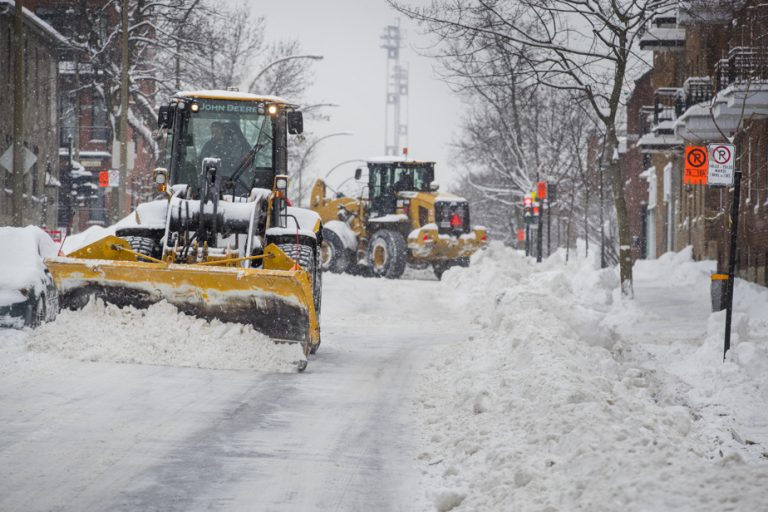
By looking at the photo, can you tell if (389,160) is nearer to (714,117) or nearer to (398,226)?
(398,226)

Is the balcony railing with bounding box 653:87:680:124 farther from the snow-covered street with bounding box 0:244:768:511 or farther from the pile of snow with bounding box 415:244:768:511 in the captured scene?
the snow-covered street with bounding box 0:244:768:511

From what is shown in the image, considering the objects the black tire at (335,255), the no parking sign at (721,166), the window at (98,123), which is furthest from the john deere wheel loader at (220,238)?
the window at (98,123)

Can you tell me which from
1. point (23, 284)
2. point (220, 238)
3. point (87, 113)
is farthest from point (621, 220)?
point (87, 113)

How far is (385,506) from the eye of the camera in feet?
19.2

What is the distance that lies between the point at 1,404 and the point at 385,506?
3597 mm

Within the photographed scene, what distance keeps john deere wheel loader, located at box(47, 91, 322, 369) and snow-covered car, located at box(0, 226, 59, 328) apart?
39.8 inches

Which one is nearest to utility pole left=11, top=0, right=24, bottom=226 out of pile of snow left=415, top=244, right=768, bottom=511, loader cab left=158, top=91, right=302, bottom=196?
pile of snow left=415, top=244, right=768, bottom=511

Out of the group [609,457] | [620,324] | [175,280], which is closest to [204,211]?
[175,280]

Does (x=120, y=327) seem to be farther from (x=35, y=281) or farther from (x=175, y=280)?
(x=35, y=281)

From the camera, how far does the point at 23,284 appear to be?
12.1 metres

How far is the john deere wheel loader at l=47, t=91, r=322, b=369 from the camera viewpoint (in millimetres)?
10758

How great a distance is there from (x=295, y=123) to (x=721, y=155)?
4865 mm

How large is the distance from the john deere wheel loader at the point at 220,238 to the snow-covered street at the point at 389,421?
0.86 feet

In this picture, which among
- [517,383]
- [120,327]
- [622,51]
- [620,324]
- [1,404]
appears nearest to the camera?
[1,404]
